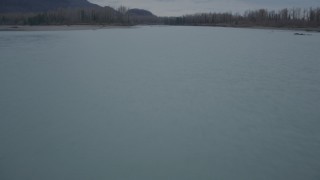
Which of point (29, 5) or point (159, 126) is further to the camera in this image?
point (29, 5)

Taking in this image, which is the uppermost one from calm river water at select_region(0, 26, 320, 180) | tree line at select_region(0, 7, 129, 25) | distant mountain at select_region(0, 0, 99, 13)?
distant mountain at select_region(0, 0, 99, 13)

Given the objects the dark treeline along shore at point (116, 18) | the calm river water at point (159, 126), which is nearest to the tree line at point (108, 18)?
the dark treeline along shore at point (116, 18)

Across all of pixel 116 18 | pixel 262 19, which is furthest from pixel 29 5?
pixel 262 19

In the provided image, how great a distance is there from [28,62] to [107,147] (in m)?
9.19

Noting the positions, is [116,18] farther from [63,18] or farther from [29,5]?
[29,5]

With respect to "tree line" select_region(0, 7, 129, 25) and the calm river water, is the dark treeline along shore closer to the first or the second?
"tree line" select_region(0, 7, 129, 25)

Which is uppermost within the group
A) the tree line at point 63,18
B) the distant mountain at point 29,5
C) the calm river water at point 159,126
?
the distant mountain at point 29,5

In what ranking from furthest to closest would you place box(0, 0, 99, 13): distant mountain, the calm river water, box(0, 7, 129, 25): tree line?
box(0, 0, 99, 13): distant mountain, box(0, 7, 129, 25): tree line, the calm river water

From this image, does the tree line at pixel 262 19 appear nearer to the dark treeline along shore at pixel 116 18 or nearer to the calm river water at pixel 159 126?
the dark treeline along shore at pixel 116 18

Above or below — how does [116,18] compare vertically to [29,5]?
below

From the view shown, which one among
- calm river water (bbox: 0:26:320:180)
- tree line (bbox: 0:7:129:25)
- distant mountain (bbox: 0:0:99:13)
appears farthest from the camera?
distant mountain (bbox: 0:0:99:13)

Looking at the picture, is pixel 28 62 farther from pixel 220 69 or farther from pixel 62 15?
pixel 62 15

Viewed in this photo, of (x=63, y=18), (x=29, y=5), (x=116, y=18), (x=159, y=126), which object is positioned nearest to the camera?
(x=159, y=126)

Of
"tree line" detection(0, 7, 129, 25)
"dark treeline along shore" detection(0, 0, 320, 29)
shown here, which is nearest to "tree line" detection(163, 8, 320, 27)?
"dark treeline along shore" detection(0, 0, 320, 29)
